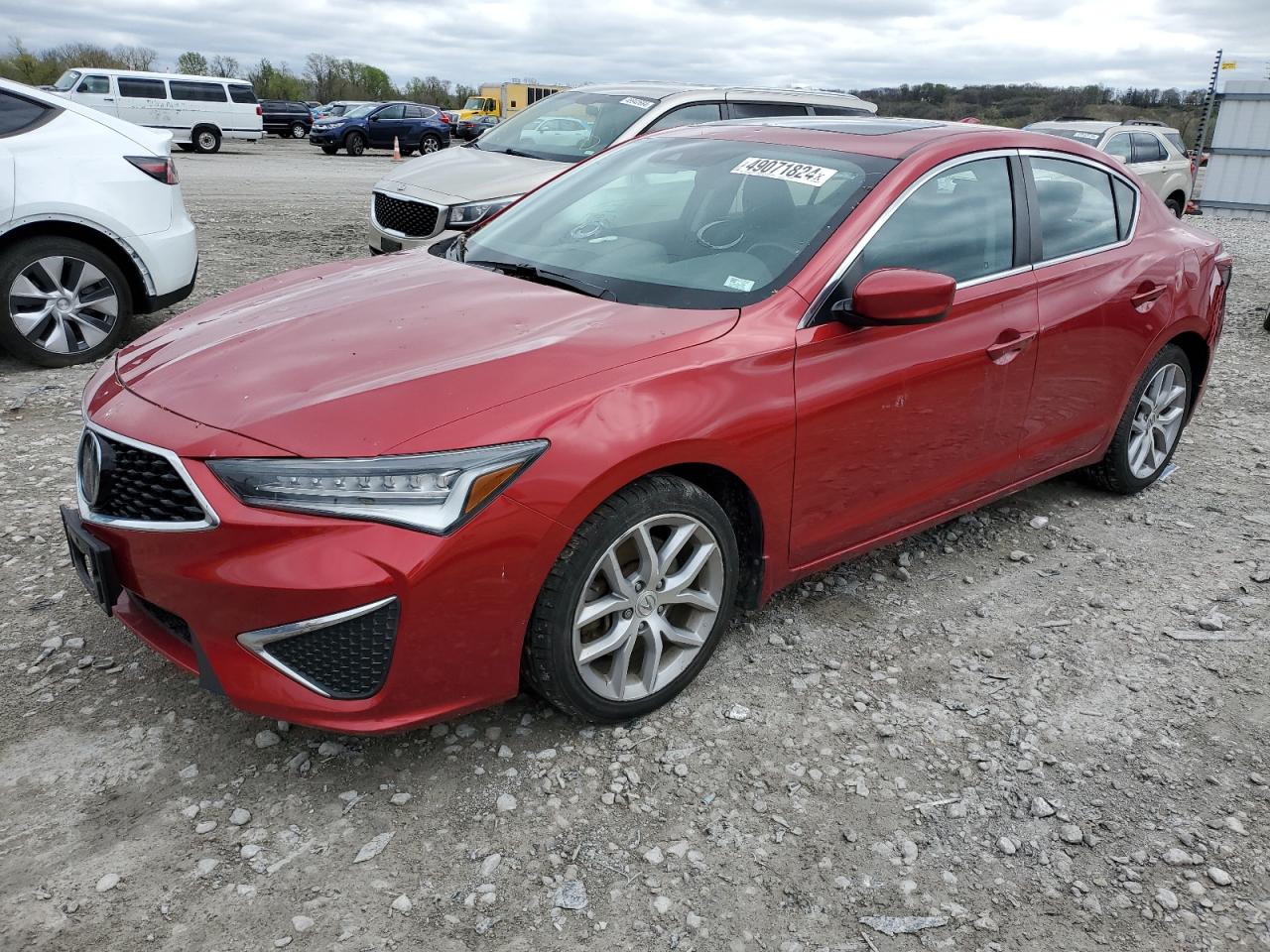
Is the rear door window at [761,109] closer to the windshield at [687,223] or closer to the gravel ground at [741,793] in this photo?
the windshield at [687,223]

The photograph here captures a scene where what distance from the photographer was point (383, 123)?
103 feet

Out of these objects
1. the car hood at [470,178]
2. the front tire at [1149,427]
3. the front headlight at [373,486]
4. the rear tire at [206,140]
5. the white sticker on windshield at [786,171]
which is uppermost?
the white sticker on windshield at [786,171]

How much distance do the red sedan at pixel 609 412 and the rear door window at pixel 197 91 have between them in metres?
29.0

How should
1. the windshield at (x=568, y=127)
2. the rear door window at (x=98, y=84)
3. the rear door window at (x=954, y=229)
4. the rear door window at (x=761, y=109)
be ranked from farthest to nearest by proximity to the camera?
the rear door window at (x=98, y=84), the rear door window at (x=761, y=109), the windshield at (x=568, y=127), the rear door window at (x=954, y=229)

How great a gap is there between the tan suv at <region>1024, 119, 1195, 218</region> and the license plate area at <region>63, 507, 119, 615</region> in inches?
518

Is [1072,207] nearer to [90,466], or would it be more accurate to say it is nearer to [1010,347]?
[1010,347]

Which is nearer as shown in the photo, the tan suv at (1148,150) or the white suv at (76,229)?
the white suv at (76,229)

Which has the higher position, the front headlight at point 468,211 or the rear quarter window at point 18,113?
the rear quarter window at point 18,113

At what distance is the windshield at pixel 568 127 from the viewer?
805 cm

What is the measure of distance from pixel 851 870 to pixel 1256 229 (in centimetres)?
1896

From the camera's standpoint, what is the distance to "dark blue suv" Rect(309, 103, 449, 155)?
101 ft

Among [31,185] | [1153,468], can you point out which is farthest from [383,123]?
[1153,468]

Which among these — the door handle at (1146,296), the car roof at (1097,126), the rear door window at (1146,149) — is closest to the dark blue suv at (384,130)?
the car roof at (1097,126)

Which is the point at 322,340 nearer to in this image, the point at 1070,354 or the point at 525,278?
the point at 525,278
